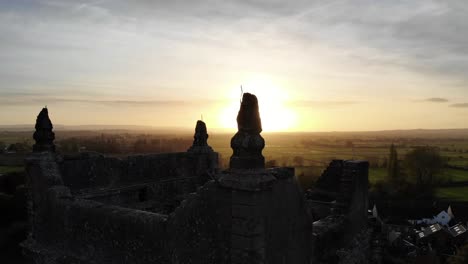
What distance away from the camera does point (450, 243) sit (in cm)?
5012

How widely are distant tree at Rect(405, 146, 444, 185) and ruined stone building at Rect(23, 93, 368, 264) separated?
64.6m

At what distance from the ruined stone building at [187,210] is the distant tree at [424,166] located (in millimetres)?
64561

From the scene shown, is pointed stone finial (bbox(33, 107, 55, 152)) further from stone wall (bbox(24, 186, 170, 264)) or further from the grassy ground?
the grassy ground

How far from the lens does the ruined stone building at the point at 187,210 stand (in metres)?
5.86

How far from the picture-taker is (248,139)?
234 inches

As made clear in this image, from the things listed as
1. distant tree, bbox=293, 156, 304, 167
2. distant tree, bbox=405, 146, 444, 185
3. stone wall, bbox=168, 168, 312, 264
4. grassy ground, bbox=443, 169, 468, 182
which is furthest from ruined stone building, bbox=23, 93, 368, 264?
grassy ground, bbox=443, 169, 468, 182

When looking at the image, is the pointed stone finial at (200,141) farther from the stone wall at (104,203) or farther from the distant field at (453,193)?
the distant field at (453,193)

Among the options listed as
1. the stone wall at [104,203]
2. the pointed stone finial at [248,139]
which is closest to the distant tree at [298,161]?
the stone wall at [104,203]

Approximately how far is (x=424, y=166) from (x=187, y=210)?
234 feet

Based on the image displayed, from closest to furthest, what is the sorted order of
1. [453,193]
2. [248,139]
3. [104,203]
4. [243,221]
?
[243,221]
[248,139]
[104,203]
[453,193]

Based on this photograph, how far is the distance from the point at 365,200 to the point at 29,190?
815 cm

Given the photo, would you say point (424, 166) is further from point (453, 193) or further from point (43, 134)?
point (43, 134)

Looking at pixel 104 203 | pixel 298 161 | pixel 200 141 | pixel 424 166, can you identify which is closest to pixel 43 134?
pixel 104 203

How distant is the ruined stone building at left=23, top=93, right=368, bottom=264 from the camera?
5863 mm
